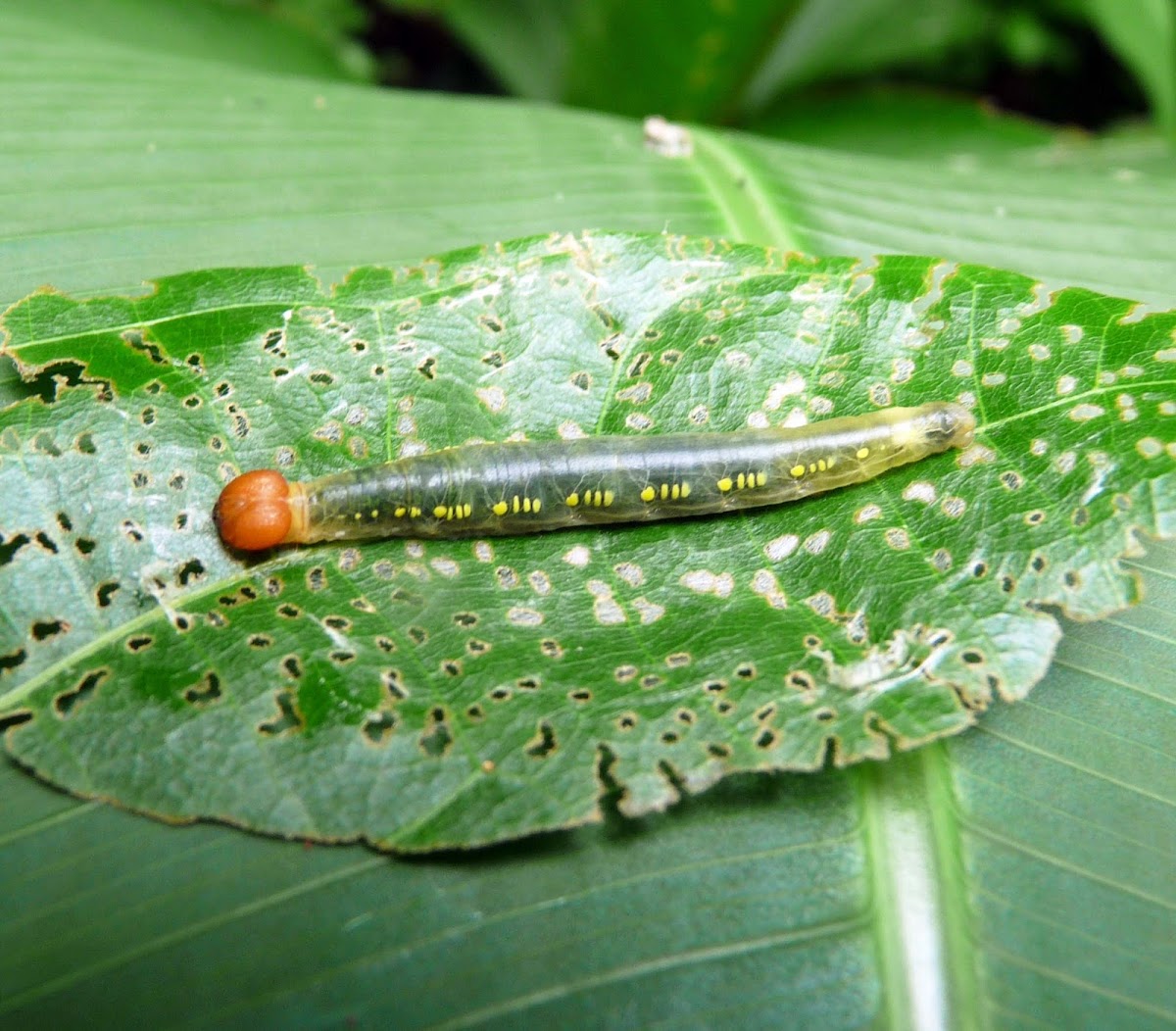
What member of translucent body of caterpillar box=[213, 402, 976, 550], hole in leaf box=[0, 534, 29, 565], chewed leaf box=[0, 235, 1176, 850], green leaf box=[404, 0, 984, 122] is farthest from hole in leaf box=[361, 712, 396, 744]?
green leaf box=[404, 0, 984, 122]

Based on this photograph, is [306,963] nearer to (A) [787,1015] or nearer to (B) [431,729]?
(B) [431,729]

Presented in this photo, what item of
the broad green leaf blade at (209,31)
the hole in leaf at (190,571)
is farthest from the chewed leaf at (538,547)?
the broad green leaf blade at (209,31)

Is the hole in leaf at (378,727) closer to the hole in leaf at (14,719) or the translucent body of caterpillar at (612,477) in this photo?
the translucent body of caterpillar at (612,477)

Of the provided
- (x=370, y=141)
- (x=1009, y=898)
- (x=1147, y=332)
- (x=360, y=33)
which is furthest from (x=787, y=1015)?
(x=360, y=33)

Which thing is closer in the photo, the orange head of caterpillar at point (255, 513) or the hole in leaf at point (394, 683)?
the hole in leaf at point (394, 683)

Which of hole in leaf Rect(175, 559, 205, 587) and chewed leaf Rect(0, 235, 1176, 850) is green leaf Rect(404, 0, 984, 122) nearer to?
chewed leaf Rect(0, 235, 1176, 850)
